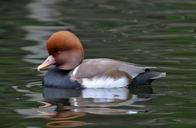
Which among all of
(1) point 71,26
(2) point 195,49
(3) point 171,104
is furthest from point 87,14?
(3) point 171,104

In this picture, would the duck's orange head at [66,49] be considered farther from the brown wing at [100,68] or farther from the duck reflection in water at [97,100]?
the duck reflection in water at [97,100]

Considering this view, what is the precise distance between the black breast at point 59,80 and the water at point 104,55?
0.27 feet

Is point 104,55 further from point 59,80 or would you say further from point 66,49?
point 59,80

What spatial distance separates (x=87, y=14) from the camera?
19109 mm

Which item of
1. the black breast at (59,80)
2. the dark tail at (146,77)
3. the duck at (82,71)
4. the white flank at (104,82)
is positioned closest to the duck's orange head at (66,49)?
the duck at (82,71)

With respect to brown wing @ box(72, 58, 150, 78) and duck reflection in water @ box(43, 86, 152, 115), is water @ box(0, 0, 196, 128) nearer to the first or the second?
duck reflection in water @ box(43, 86, 152, 115)

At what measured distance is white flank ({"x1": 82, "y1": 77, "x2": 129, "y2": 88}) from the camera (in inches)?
446

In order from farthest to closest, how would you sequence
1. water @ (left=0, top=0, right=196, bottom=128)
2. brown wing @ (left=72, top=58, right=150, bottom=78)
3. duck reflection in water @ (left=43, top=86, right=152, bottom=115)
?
brown wing @ (left=72, top=58, right=150, bottom=78) < duck reflection in water @ (left=43, top=86, right=152, bottom=115) < water @ (left=0, top=0, right=196, bottom=128)

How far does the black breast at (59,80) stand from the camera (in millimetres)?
11367

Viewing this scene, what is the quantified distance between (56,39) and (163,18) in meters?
6.97

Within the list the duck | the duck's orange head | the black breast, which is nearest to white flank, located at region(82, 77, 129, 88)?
the duck

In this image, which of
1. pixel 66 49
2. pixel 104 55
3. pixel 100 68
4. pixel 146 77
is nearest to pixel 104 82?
pixel 100 68

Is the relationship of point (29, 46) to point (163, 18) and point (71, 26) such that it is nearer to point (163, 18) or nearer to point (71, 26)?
point (71, 26)

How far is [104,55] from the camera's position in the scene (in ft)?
45.0
